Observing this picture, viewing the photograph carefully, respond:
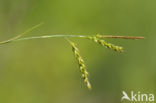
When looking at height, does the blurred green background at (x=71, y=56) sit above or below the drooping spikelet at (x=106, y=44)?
below

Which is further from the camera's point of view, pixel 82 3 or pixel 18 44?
pixel 82 3

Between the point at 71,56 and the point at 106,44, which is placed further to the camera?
the point at 71,56

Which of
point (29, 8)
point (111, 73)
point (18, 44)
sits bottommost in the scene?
point (111, 73)

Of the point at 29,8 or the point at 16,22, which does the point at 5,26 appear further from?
the point at 29,8

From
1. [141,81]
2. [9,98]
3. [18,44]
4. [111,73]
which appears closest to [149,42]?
[141,81]

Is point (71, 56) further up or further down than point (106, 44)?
further down

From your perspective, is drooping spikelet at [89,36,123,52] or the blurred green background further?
the blurred green background

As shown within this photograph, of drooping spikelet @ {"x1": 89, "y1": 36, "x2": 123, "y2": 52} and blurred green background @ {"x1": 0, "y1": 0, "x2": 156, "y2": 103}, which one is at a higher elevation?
drooping spikelet @ {"x1": 89, "y1": 36, "x2": 123, "y2": 52}

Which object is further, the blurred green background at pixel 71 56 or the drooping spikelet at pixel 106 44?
the blurred green background at pixel 71 56
